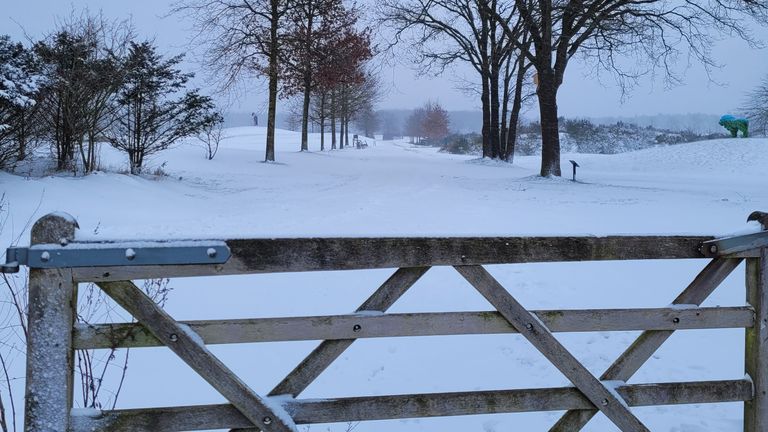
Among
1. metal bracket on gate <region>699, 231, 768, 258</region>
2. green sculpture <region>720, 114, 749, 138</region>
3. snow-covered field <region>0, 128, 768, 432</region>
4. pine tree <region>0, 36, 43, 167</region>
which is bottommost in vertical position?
snow-covered field <region>0, 128, 768, 432</region>

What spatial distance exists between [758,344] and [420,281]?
4.49 m

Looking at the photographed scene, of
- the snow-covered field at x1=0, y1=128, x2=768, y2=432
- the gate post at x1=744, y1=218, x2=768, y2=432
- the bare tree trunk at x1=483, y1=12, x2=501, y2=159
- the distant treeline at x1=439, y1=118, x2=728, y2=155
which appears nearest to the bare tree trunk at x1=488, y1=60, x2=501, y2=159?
the bare tree trunk at x1=483, y1=12, x2=501, y2=159

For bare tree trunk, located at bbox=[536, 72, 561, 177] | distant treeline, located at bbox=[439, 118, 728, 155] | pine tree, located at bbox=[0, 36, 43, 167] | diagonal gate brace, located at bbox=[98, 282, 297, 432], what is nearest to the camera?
diagonal gate brace, located at bbox=[98, 282, 297, 432]

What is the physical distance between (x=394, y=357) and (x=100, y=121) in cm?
1159

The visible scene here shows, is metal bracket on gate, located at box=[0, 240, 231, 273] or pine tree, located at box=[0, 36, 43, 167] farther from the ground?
pine tree, located at box=[0, 36, 43, 167]

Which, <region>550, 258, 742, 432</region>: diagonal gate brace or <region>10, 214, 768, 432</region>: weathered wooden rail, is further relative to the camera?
<region>550, 258, 742, 432</region>: diagonal gate brace

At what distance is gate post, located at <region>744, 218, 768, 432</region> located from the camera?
262 cm

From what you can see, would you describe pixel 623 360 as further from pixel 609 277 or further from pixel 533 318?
pixel 609 277

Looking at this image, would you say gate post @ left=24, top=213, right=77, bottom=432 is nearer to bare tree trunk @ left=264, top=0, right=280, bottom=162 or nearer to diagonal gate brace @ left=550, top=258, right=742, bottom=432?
diagonal gate brace @ left=550, top=258, right=742, bottom=432

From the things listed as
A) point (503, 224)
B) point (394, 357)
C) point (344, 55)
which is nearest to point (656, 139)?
point (344, 55)

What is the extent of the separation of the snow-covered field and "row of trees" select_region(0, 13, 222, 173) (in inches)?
49.8

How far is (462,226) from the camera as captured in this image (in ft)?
30.5

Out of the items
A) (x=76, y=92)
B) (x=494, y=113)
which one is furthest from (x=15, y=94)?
(x=494, y=113)

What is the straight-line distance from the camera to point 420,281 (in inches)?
274
